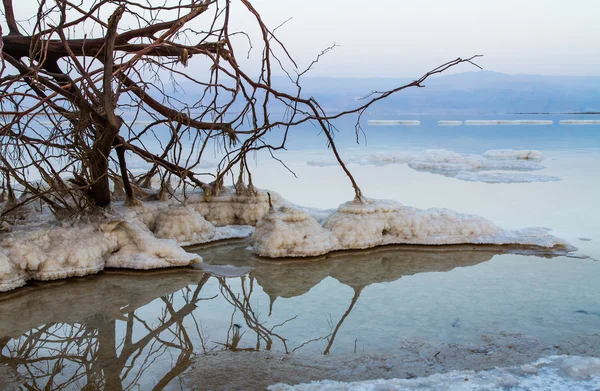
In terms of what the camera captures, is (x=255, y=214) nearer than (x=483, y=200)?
Yes

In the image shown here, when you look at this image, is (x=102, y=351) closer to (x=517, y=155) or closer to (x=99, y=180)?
(x=99, y=180)

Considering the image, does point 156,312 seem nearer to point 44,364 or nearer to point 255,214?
point 44,364

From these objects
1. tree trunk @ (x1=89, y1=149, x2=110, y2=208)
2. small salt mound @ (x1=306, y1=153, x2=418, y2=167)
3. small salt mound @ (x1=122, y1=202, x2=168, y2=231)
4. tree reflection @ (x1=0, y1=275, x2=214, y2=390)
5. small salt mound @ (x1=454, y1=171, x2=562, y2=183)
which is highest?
tree trunk @ (x1=89, y1=149, x2=110, y2=208)

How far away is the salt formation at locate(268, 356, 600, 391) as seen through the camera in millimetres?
2504

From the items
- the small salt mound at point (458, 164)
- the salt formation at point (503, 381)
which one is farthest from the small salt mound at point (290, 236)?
the small salt mound at point (458, 164)

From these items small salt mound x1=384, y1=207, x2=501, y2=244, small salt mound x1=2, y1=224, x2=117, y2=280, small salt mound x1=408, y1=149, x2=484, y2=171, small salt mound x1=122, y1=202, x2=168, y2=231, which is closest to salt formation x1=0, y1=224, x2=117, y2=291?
small salt mound x1=2, y1=224, x2=117, y2=280

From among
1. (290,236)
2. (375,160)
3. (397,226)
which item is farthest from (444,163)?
(290,236)

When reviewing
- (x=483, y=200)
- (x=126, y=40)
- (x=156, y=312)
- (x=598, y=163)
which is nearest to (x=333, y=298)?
(x=156, y=312)

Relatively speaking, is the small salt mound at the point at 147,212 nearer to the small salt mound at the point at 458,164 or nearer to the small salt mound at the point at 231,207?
the small salt mound at the point at 231,207

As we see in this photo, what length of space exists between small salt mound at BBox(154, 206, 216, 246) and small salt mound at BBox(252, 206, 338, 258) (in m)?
0.51

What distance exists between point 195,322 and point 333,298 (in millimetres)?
917

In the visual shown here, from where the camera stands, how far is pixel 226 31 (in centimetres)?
445

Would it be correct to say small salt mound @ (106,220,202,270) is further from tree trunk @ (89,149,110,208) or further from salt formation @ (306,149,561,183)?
salt formation @ (306,149,561,183)

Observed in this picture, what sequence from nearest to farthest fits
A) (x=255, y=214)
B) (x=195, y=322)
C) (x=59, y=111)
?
(x=195, y=322), (x=59, y=111), (x=255, y=214)
